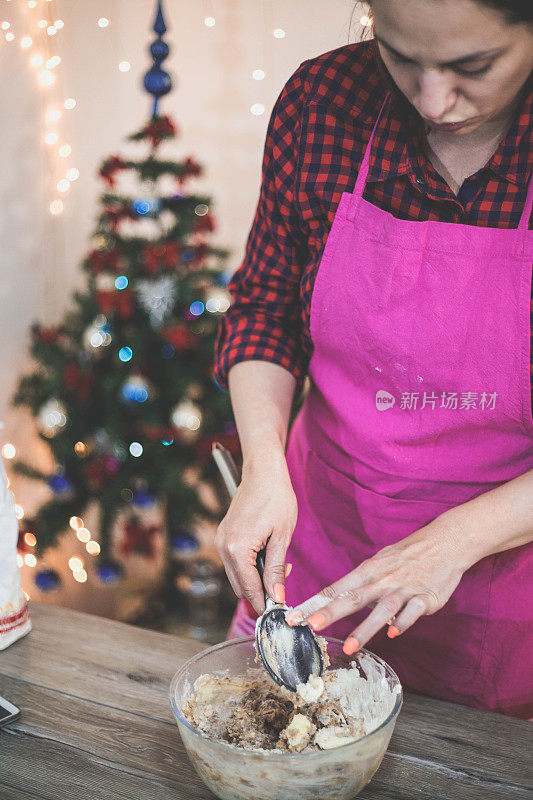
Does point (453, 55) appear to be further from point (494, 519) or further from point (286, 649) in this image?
point (286, 649)

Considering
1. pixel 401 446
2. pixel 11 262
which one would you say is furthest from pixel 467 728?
pixel 11 262

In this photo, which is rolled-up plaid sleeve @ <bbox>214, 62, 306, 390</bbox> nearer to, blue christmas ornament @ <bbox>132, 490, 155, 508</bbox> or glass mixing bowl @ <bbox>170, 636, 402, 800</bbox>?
glass mixing bowl @ <bbox>170, 636, 402, 800</bbox>

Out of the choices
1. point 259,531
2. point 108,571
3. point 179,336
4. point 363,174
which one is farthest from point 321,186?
point 108,571

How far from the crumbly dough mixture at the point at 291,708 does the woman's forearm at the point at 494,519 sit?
0.20m

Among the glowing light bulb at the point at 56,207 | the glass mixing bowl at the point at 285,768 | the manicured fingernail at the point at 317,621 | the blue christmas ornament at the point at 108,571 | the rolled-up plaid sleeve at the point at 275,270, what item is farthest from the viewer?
the glowing light bulb at the point at 56,207

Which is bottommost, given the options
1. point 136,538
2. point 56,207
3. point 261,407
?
point 136,538

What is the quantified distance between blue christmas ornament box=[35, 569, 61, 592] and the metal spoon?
1742 mm

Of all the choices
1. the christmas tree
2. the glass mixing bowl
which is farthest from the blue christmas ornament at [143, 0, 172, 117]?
the glass mixing bowl

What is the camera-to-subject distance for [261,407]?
1.19m

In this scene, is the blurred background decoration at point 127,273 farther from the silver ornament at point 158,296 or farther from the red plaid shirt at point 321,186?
the red plaid shirt at point 321,186

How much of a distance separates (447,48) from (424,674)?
90 cm

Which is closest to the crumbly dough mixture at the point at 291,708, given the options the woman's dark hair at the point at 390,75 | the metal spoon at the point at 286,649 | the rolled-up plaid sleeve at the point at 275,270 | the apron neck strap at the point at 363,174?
the metal spoon at the point at 286,649

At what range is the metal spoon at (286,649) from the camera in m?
0.92

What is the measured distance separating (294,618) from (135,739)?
249 mm
